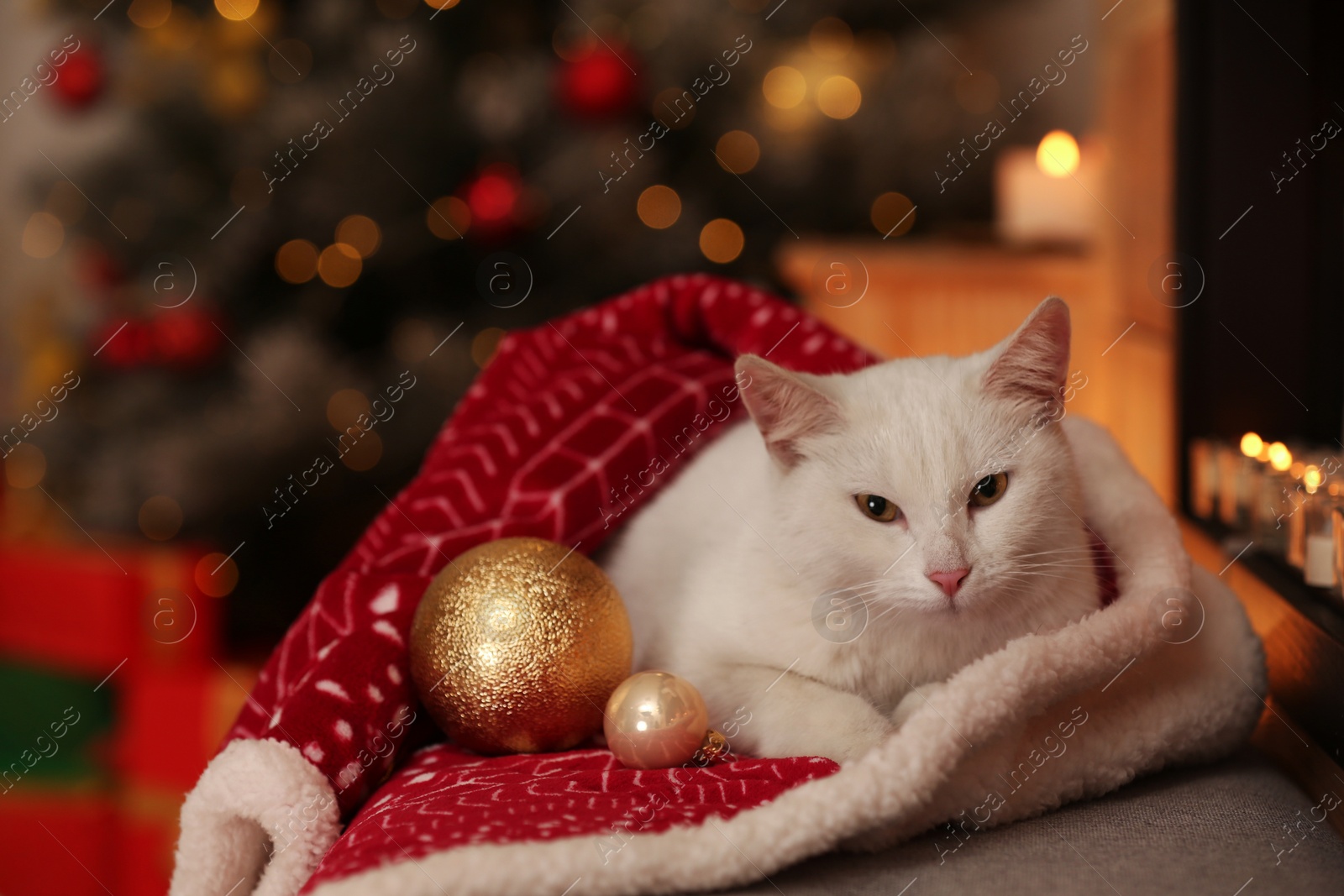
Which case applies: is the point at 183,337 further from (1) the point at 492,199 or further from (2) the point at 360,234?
(1) the point at 492,199

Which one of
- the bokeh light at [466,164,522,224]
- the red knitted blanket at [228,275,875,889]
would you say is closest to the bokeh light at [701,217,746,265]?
the bokeh light at [466,164,522,224]

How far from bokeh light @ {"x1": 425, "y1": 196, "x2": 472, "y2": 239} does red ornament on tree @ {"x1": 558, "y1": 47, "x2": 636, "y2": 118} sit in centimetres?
33

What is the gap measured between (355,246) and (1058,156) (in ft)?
4.76

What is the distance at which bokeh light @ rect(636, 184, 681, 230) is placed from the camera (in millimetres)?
2127

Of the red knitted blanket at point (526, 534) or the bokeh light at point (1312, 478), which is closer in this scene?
the red knitted blanket at point (526, 534)

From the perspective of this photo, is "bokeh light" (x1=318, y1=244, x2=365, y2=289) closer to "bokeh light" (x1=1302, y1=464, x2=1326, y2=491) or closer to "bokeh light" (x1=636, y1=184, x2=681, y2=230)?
"bokeh light" (x1=636, y1=184, x2=681, y2=230)

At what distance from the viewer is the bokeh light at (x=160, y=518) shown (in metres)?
2.14

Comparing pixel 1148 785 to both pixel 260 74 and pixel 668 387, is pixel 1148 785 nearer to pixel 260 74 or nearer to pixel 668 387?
pixel 668 387

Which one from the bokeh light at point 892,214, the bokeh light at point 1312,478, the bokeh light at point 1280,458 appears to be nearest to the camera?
the bokeh light at point 1312,478

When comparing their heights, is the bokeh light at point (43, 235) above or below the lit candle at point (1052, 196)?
above

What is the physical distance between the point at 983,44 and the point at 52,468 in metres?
2.44

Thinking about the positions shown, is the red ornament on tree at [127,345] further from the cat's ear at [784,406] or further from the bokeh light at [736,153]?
the cat's ear at [784,406]

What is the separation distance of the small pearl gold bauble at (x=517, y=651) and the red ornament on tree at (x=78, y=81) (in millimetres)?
1804

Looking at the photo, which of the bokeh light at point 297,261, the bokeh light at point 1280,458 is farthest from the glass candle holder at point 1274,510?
the bokeh light at point 297,261
